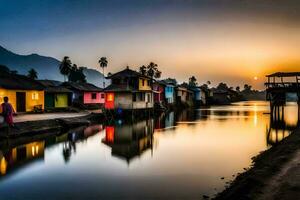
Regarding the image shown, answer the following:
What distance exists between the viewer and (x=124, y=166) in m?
18.5

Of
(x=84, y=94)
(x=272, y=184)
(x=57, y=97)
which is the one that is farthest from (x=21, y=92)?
(x=272, y=184)

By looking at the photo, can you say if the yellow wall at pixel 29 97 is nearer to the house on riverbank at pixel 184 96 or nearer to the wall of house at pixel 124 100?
the wall of house at pixel 124 100

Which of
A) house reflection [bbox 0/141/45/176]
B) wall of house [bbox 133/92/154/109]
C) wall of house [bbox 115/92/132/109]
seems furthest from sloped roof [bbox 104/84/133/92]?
house reflection [bbox 0/141/45/176]

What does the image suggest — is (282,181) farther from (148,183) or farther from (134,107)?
(134,107)

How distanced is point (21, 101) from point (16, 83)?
7.65 feet

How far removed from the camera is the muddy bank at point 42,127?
26203 millimetres

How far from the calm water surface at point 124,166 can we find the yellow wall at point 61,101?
2411 centimetres

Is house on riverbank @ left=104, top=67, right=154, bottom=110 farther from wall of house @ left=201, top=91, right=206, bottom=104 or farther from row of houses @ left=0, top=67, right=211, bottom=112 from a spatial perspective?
wall of house @ left=201, top=91, right=206, bottom=104

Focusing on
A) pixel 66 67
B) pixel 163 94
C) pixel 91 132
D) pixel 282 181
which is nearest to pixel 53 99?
pixel 91 132

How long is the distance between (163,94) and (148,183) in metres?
66.3

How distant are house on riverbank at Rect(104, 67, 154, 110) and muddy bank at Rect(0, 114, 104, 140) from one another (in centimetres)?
1066

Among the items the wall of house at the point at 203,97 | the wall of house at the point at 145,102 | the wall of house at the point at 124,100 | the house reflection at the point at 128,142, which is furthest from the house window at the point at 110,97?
the wall of house at the point at 203,97

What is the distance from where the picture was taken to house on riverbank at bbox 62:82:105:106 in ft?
199

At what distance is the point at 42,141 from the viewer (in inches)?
1041
